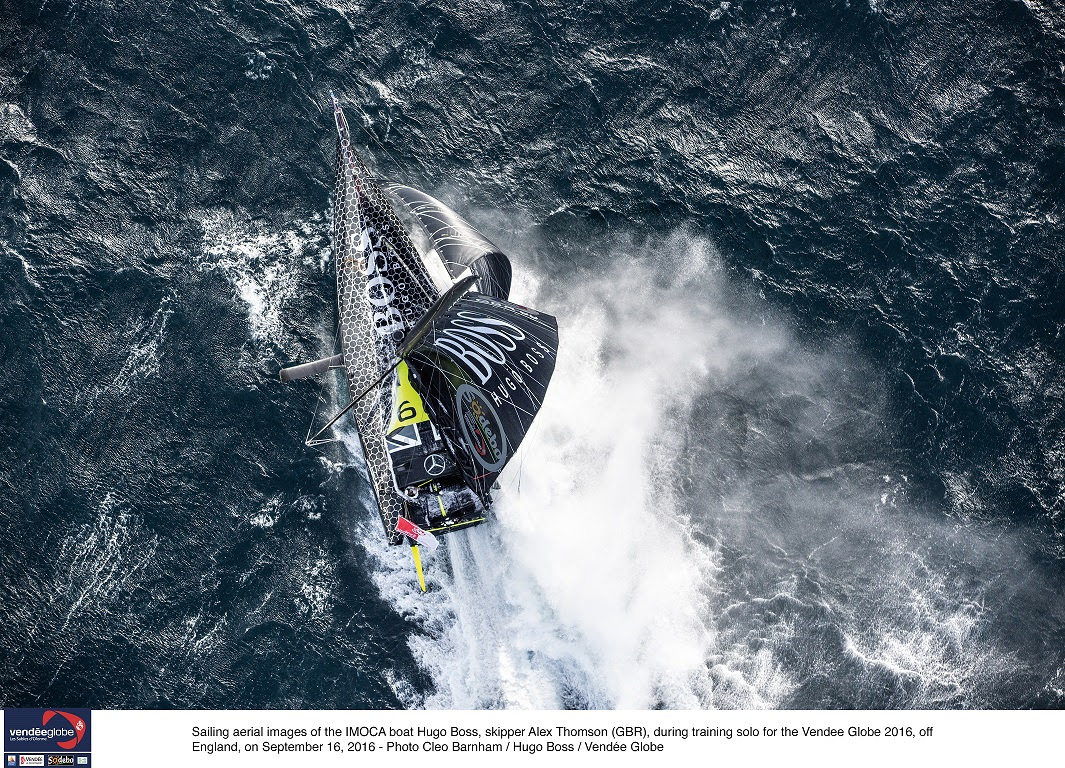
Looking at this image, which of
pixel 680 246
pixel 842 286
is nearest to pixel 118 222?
pixel 680 246

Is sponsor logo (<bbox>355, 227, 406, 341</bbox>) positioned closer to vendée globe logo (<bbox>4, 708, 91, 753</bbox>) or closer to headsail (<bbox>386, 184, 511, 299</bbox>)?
headsail (<bbox>386, 184, 511, 299</bbox>)

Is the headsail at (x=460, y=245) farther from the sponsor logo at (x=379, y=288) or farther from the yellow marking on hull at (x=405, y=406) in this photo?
the yellow marking on hull at (x=405, y=406)

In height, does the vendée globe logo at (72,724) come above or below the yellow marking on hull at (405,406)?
below

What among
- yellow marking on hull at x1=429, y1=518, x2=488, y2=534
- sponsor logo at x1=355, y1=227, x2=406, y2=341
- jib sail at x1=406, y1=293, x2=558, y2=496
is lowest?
yellow marking on hull at x1=429, y1=518, x2=488, y2=534

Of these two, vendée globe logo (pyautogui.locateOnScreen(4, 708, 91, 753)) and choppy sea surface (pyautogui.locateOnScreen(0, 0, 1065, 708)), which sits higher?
choppy sea surface (pyautogui.locateOnScreen(0, 0, 1065, 708))

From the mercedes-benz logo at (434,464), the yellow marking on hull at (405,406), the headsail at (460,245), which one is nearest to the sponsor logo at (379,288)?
the yellow marking on hull at (405,406)

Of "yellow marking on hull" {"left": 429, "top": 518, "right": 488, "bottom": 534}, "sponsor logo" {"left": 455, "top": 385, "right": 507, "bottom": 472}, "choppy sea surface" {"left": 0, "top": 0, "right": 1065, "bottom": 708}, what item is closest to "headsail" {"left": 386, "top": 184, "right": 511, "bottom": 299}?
"choppy sea surface" {"left": 0, "top": 0, "right": 1065, "bottom": 708}

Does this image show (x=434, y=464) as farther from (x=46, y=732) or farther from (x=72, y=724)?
(x=46, y=732)
